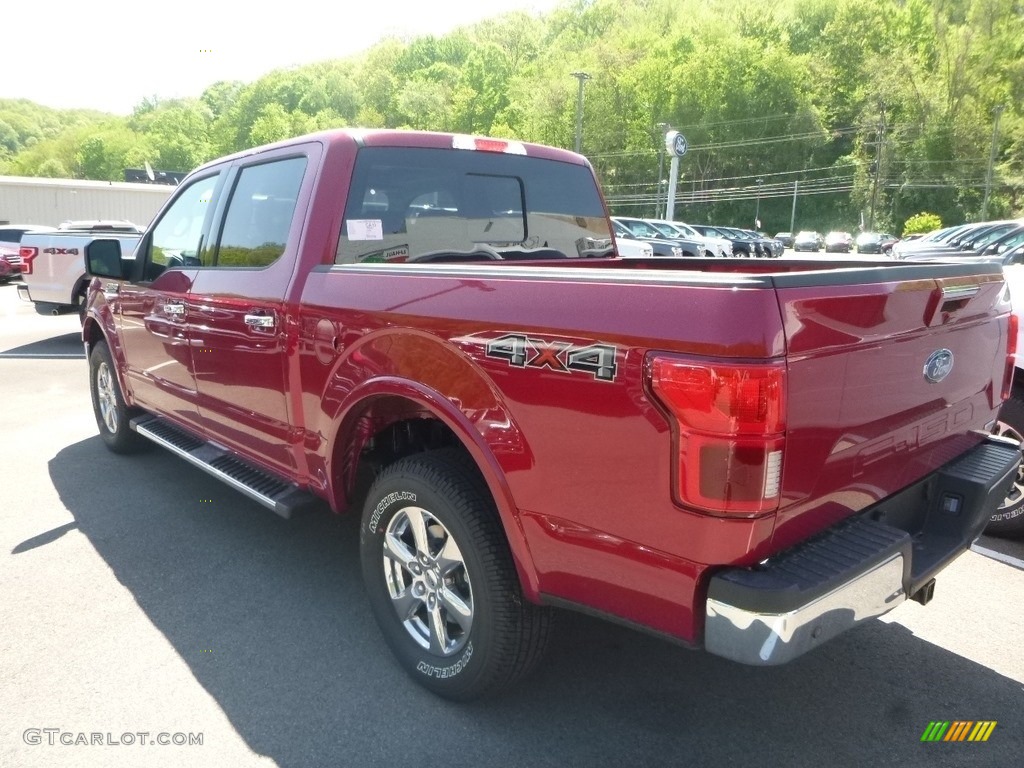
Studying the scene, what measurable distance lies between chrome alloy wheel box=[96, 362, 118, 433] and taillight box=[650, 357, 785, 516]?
4.67m

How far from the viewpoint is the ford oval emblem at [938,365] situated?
236 cm

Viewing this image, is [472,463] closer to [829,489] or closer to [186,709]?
[829,489]

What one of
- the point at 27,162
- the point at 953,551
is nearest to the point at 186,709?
the point at 953,551

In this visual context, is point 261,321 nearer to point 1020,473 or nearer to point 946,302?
point 946,302

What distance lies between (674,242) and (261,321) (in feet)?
73.8

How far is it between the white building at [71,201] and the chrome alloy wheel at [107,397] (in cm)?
4568

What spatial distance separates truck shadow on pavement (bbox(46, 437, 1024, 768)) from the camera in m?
2.54

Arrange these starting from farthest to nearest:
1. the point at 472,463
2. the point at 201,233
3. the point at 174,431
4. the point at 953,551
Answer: the point at 174,431, the point at 201,233, the point at 472,463, the point at 953,551

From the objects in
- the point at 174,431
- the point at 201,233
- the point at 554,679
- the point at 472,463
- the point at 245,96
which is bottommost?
the point at 554,679

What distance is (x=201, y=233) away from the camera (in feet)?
13.6

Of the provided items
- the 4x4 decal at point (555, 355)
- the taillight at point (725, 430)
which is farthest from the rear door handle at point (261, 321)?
the taillight at point (725, 430)

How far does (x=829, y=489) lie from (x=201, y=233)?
135 inches

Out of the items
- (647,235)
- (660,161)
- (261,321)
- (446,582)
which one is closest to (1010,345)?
(446,582)

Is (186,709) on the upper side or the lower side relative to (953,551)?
lower
